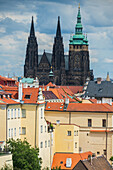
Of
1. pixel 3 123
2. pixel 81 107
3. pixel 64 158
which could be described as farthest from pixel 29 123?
pixel 81 107

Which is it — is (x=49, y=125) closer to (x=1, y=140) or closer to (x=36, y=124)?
(x=36, y=124)

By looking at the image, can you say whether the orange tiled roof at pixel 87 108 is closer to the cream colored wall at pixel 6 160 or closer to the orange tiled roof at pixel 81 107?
the orange tiled roof at pixel 81 107

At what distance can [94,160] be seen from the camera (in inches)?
2534

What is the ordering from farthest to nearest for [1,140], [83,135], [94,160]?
[83,135] < [94,160] < [1,140]

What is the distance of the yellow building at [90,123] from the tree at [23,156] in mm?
17817

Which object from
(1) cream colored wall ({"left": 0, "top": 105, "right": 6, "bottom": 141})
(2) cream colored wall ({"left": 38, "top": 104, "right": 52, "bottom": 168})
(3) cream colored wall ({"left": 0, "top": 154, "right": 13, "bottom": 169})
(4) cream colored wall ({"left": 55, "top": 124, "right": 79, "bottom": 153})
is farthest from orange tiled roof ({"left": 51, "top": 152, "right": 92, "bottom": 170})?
(3) cream colored wall ({"left": 0, "top": 154, "right": 13, "bottom": 169})

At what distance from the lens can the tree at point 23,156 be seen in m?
56.3

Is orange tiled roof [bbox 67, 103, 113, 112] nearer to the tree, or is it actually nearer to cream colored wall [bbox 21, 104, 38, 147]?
cream colored wall [bbox 21, 104, 38, 147]

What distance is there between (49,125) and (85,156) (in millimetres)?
5825

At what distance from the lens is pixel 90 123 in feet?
255

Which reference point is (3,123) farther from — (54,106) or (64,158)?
(54,106)

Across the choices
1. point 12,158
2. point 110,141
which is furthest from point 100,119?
point 12,158

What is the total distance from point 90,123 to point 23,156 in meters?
22.0

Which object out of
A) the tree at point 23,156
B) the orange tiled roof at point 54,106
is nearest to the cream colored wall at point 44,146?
the tree at point 23,156
